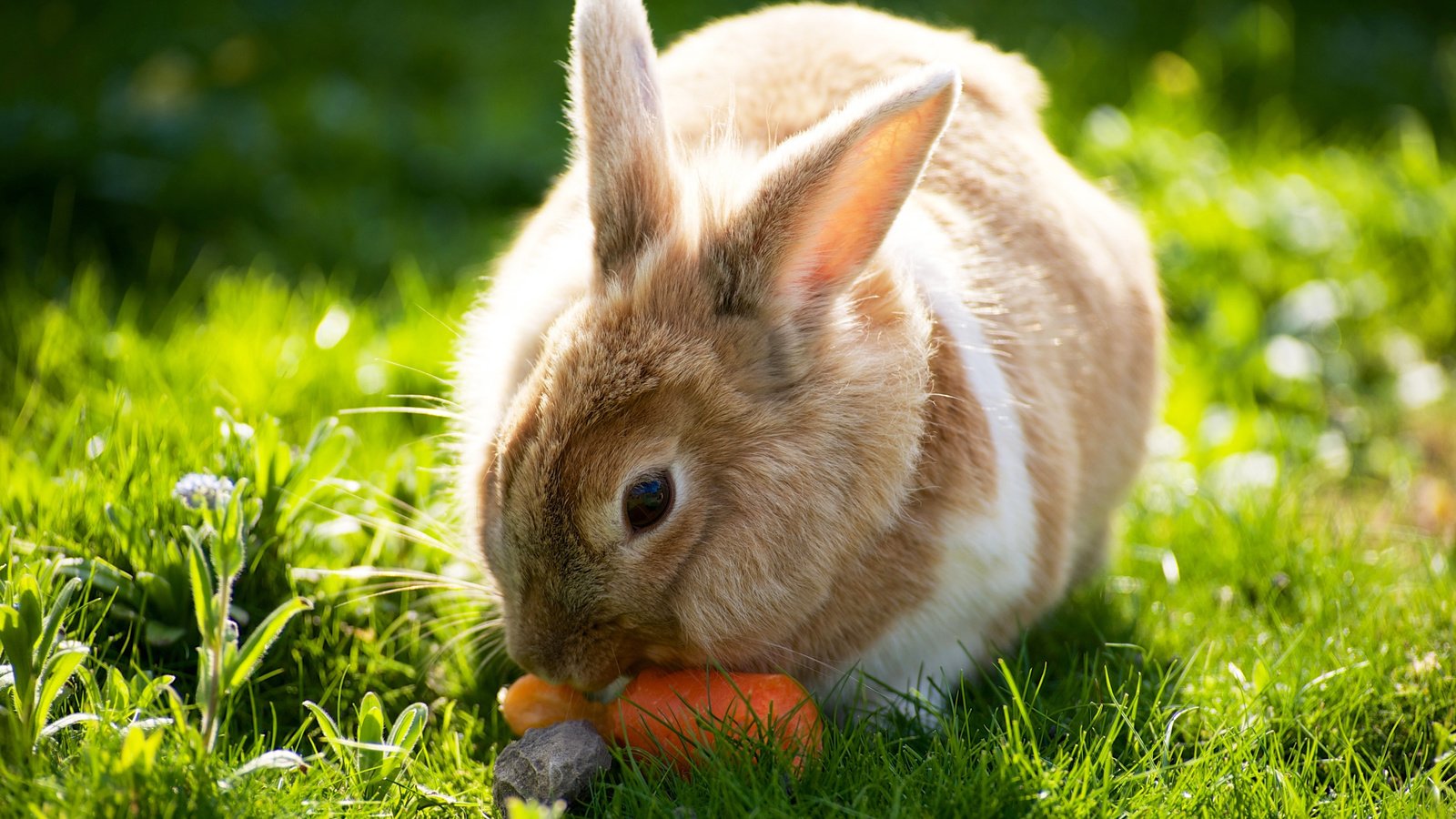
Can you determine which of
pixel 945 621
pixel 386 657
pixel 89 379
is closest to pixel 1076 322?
pixel 945 621

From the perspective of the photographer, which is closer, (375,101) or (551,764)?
(551,764)

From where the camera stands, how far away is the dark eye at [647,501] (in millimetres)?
2367

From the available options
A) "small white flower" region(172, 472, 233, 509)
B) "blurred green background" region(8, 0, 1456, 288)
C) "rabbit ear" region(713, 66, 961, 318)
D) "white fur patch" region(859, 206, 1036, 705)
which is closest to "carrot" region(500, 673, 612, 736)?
"white fur patch" region(859, 206, 1036, 705)

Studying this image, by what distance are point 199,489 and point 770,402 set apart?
3.54 ft

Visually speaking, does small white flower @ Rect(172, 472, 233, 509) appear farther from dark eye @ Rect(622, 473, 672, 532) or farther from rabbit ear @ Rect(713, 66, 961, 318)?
rabbit ear @ Rect(713, 66, 961, 318)

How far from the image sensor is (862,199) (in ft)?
8.07

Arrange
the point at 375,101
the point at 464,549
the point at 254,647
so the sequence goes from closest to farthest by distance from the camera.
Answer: the point at 254,647
the point at 464,549
the point at 375,101

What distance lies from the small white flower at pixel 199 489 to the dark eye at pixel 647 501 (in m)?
0.72

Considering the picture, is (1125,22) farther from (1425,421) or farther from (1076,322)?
(1076,322)

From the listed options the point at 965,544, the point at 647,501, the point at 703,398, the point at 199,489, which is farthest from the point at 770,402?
the point at 199,489

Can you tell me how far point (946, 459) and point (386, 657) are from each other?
123cm

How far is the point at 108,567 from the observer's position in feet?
8.65

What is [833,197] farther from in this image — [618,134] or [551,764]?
[551,764]

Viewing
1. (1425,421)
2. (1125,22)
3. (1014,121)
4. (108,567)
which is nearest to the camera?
(108,567)
